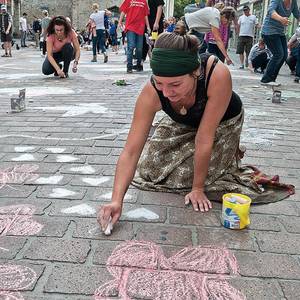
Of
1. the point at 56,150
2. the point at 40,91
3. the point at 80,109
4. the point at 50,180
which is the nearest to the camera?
the point at 50,180

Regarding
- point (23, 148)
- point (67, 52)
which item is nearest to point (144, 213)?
point (23, 148)

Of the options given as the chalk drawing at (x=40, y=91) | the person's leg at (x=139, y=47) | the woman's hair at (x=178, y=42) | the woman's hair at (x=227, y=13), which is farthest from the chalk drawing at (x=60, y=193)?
the person's leg at (x=139, y=47)

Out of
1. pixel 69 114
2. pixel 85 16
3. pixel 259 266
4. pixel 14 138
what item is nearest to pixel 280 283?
pixel 259 266

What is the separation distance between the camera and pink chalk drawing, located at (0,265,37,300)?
174cm

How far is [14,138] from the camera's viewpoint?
404 cm

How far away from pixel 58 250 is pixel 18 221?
408 mm

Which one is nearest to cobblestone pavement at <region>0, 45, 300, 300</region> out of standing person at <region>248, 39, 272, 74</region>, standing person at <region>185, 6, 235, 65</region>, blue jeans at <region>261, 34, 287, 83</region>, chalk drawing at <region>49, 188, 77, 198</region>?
chalk drawing at <region>49, 188, 77, 198</region>

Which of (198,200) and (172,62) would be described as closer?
(172,62)

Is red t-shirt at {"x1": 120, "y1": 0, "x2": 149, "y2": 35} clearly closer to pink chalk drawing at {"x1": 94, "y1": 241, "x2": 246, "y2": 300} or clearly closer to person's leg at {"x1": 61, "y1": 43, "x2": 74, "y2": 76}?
person's leg at {"x1": 61, "y1": 43, "x2": 74, "y2": 76}

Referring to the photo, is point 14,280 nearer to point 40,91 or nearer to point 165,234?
point 165,234

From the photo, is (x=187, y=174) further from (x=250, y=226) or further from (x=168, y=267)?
(x=168, y=267)

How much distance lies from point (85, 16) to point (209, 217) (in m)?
35.5

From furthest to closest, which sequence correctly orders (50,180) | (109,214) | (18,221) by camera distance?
(50,180)
(18,221)
(109,214)

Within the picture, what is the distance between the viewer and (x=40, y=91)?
6.77 meters
